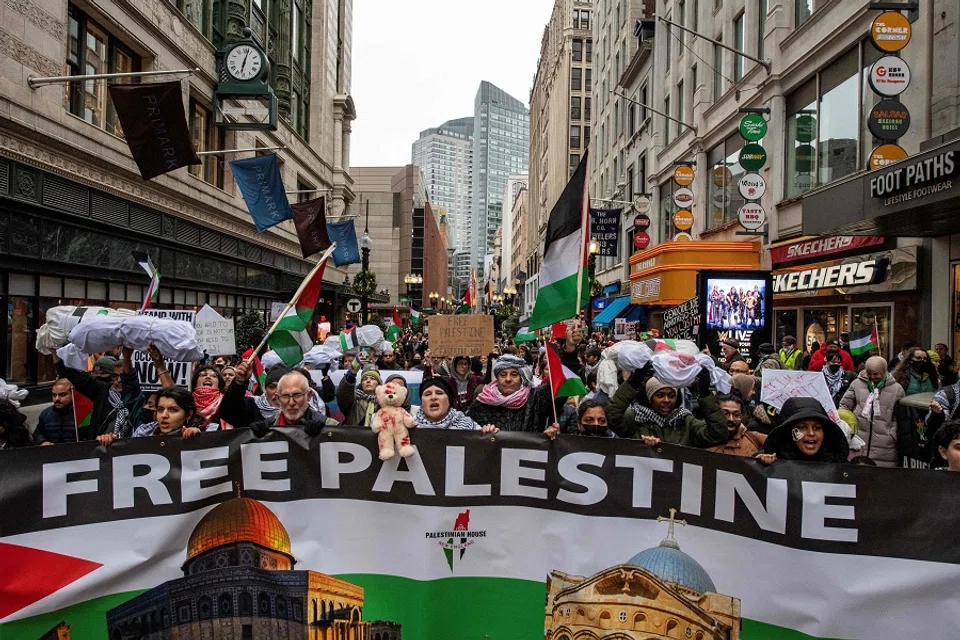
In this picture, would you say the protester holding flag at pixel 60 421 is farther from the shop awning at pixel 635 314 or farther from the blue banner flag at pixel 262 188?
the shop awning at pixel 635 314

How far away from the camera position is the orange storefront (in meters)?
24.1

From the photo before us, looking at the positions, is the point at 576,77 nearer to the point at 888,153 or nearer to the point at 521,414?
the point at 888,153

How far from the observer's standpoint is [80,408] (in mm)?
5793

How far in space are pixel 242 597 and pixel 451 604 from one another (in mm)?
1128

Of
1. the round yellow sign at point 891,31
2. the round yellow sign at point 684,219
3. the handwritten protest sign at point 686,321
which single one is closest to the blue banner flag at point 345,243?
the handwritten protest sign at point 686,321

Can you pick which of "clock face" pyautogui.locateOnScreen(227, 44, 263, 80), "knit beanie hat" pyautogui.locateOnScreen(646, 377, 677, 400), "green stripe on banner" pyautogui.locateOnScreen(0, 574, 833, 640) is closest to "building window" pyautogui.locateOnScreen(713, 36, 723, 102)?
"clock face" pyautogui.locateOnScreen(227, 44, 263, 80)

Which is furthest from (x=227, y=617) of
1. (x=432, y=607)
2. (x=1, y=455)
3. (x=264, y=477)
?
(x=1, y=455)

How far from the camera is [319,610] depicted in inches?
154

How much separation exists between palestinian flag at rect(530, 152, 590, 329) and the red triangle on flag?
3.37 metres

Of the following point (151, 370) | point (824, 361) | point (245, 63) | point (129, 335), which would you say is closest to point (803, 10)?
point (824, 361)

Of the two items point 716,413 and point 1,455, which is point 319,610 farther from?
point 716,413

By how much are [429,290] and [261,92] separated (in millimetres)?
85451

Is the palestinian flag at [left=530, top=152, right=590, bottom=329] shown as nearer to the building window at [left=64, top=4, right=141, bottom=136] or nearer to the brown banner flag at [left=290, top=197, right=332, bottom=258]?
the brown banner flag at [left=290, top=197, right=332, bottom=258]

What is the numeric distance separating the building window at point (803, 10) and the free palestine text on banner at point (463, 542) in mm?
19610
